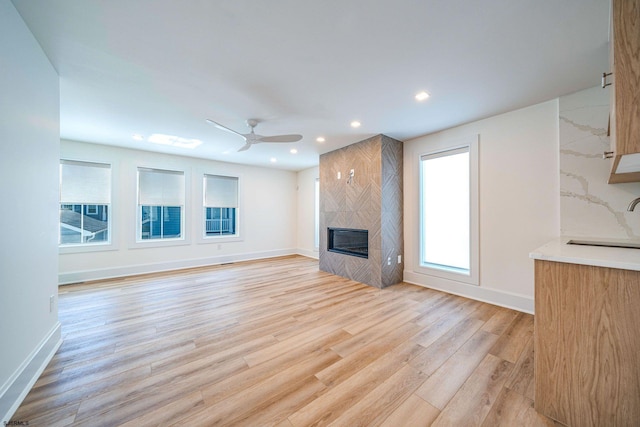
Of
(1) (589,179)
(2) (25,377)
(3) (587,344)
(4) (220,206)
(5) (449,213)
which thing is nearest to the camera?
(3) (587,344)

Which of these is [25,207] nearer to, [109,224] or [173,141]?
[173,141]

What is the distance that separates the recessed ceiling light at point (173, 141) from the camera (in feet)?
13.3

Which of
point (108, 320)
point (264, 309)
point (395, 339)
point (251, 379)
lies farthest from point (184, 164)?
point (395, 339)

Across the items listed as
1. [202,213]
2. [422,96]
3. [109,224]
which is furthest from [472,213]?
[109,224]

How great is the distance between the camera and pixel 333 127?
3633mm

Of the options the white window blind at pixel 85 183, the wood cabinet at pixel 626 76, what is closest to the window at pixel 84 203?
the white window blind at pixel 85 183

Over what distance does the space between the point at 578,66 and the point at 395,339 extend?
313cm

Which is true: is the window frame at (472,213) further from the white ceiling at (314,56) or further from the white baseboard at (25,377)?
the white baseboard at (25,377)

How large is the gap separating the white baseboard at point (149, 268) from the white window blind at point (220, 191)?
54.5 inches

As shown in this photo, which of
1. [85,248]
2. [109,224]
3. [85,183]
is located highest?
[85,183]

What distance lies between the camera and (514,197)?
3020mm

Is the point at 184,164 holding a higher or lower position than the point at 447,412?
higher

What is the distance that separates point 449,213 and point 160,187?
5.99m

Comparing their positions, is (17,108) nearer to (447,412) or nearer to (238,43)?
(238,43)
